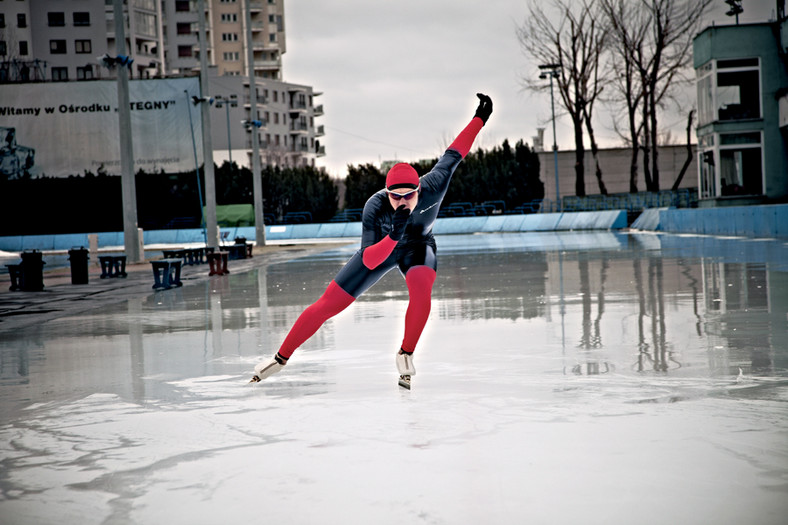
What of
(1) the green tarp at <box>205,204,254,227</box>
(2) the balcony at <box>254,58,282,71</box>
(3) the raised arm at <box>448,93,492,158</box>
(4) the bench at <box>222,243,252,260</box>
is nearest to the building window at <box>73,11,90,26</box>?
(2) the balcony at <box>254,58,282,71</box>

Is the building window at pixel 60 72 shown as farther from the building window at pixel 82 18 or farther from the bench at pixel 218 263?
the bench at pixel 218 263

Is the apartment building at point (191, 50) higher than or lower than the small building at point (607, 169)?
higher

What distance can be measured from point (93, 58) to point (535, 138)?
5189cm

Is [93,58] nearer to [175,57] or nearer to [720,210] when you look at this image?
[175,57]

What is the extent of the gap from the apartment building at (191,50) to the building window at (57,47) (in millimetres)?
114

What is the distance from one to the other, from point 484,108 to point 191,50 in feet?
489

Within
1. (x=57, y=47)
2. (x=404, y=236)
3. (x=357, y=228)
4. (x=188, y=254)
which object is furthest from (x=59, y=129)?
(x=57, y=47)

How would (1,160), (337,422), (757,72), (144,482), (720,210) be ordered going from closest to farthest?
(144,482) < (337,422) < (720,210) < (757,72) < (1,160)

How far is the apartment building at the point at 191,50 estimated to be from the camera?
11869 centimetres

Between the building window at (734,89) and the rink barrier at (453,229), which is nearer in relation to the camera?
the building window at (734,89)

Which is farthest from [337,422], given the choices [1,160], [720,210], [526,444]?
[1,160]

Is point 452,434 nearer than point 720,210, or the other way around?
point 452,434

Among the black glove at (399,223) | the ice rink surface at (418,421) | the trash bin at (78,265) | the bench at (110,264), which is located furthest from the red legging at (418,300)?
the bench at (110,264)

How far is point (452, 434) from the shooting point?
6082mm
